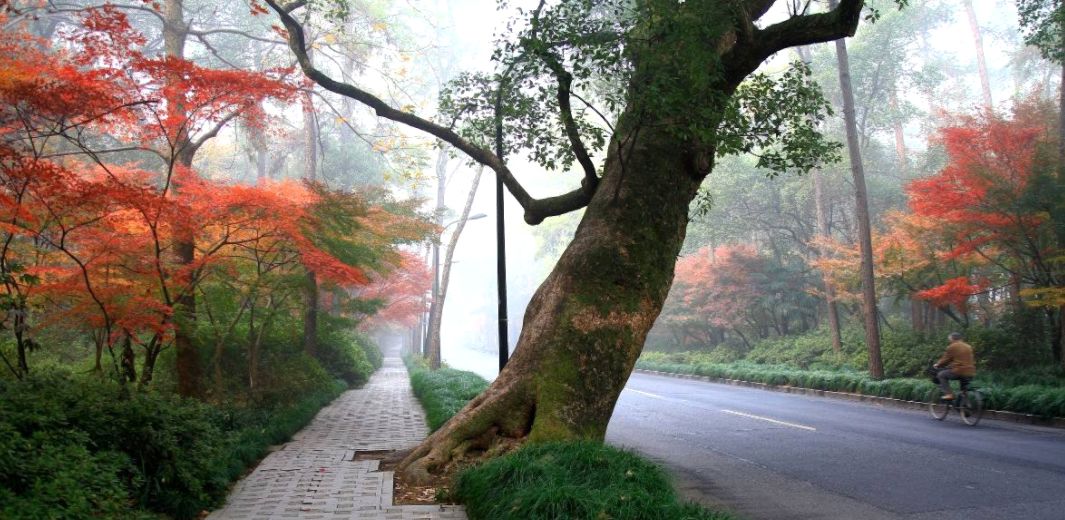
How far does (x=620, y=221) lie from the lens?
7781mm

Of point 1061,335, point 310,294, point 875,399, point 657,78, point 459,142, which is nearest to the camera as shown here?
point 657,78

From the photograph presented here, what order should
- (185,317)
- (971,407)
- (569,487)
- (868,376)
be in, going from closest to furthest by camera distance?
1. (569,487)
2. (185,317)
3. (971,407)
4. (868,376)

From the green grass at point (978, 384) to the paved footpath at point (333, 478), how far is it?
930 centimetres

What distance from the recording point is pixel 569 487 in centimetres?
486

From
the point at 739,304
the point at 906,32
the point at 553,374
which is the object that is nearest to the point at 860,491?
the point at 553,374

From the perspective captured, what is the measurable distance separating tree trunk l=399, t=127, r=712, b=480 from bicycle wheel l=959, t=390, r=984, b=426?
642 centimetres

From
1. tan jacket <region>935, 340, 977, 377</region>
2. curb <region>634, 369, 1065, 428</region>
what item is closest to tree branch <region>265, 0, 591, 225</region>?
tan jacket <region>935, 340, 977, 377</region>

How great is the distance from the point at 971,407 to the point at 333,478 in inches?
376

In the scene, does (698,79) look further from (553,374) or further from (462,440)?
(462,440)

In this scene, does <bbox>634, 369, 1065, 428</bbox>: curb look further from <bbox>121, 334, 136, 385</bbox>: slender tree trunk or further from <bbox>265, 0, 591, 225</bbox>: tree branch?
<bbox>121, 334, 136, 385</bbox>: slender tree trunk

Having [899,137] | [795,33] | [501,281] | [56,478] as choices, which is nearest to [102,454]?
[56,478]

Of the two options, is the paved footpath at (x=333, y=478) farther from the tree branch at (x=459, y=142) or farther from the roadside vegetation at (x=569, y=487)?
the tree branch at (x=459, y=142)

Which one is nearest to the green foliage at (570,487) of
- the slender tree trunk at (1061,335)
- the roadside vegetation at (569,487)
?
the roadside vegetation at (569,487)

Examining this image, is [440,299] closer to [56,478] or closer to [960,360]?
[960,360]
